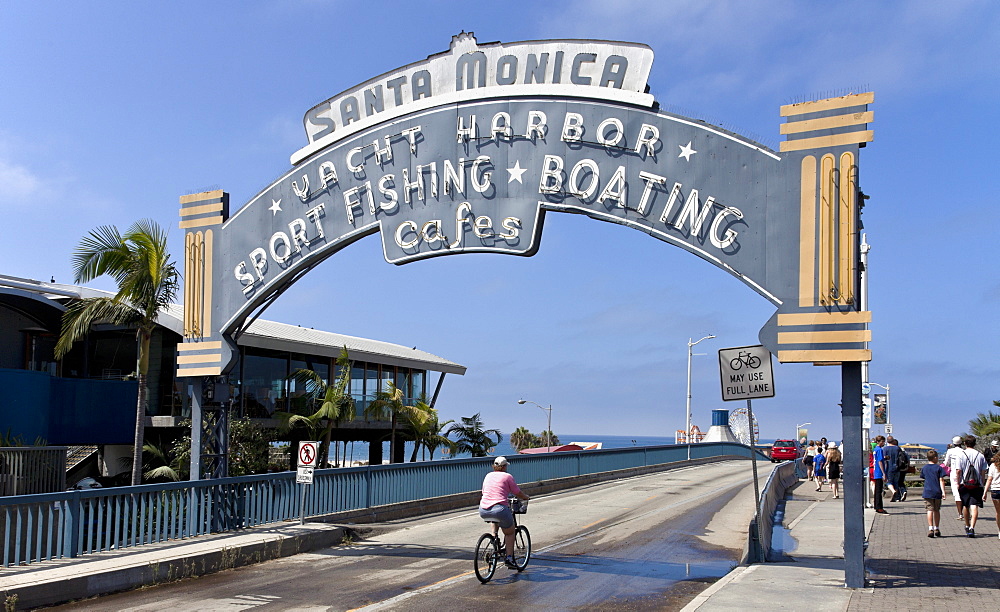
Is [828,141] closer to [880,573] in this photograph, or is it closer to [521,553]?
[880,573]

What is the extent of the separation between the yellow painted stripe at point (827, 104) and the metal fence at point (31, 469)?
1800cm

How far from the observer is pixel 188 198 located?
17062 mm

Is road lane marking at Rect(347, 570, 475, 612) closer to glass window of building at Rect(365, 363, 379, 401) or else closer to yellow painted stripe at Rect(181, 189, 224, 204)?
yellow painted stripe at Rect(181, 189, 224, 204)

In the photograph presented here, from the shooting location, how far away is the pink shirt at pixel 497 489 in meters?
12.4

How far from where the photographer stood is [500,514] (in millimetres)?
12242

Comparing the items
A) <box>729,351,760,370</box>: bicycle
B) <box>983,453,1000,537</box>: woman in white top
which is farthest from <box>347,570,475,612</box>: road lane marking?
<box>983,453,1000,537</box>: woman in white top

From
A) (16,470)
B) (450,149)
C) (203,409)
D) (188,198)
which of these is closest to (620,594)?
(450,149)

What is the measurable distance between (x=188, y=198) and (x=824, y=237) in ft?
38.7

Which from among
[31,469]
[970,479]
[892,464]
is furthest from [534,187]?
[31,469]

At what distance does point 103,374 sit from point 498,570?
70.4ft

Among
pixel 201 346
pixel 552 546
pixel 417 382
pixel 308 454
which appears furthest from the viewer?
pixel 417 382

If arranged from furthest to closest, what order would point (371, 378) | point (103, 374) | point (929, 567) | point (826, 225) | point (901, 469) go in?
point (371, 378)
point (103, 374)
point (901, 469)
point (929, 567)
point (826, 225)

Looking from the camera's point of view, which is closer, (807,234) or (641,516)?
(807,234)

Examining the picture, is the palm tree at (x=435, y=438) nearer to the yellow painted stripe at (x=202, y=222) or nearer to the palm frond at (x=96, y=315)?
the palm frond at (x=96, y=315)
